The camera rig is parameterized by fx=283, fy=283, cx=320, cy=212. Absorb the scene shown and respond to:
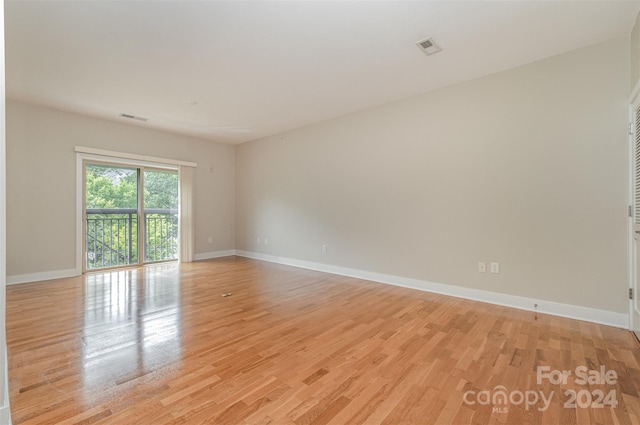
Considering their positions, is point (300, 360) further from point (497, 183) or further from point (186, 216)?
point (186, 216)

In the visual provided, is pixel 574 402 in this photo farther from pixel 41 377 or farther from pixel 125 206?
pixel 125 206

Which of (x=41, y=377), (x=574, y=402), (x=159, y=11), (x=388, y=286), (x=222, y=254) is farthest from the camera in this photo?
(x=222, y=254)

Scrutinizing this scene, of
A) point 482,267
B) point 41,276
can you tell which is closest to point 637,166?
point 482,267

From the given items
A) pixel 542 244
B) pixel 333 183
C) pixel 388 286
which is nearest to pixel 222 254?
pixel 333 183

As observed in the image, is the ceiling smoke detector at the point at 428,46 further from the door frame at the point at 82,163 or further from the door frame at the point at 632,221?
the door frame at the point at 82,163

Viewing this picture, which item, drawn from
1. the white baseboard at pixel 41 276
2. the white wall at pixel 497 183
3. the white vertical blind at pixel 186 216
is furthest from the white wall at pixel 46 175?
the white wall at pixel 497 183

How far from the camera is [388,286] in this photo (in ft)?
13.4

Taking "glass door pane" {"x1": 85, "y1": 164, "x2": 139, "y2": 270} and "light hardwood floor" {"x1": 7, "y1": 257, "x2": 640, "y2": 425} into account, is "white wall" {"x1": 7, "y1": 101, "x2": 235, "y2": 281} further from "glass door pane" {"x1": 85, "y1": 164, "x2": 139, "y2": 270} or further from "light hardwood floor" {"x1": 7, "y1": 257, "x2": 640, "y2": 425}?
"light hardwood floor" {"x1": 7, "y1": 257, "x2": 640, "y2": 425}

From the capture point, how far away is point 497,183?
10.8 ft

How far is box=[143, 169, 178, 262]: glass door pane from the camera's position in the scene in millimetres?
5660

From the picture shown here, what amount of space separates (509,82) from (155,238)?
254 inches

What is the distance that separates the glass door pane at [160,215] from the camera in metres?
5.66

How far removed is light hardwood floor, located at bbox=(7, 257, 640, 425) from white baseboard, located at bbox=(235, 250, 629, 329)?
0.14 metres

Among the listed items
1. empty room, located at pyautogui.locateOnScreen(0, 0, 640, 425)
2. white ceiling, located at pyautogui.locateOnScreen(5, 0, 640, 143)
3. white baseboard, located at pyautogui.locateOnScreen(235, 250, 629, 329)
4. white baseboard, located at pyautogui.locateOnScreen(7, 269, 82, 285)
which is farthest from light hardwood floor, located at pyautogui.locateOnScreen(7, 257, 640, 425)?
white ceiling, located at pyautogui.locateOnScreen(5, 0, 640, 143)
